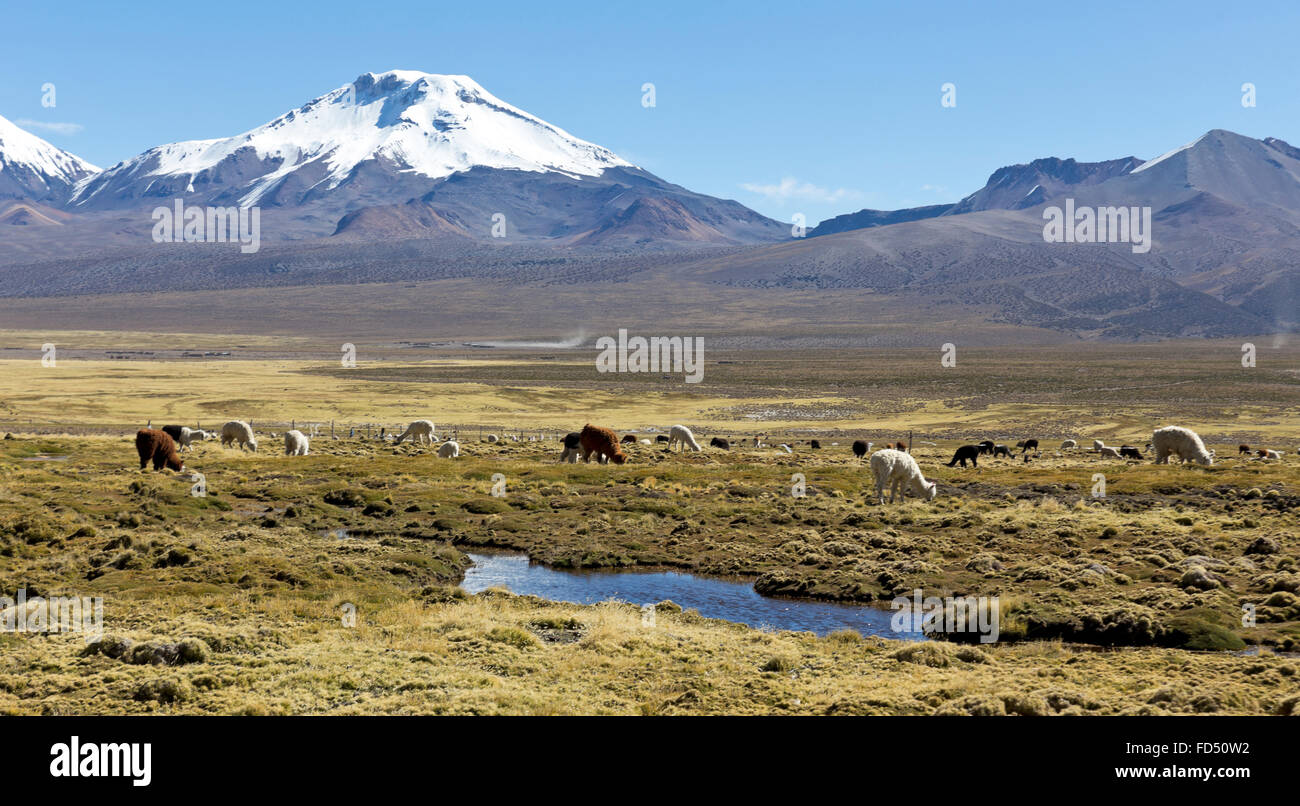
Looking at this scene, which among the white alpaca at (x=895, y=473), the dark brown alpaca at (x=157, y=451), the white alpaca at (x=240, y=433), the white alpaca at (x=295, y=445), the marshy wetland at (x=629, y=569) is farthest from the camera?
the white alpaca at (x=240, y=433)

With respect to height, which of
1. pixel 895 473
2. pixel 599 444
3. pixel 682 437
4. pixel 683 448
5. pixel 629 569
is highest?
pixel 599 444

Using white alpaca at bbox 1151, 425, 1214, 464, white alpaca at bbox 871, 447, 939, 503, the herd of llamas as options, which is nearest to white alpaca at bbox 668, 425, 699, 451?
the herd of llamas

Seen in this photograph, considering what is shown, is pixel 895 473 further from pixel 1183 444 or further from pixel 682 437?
pixel 682 437

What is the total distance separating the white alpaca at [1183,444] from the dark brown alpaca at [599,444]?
72.9 feet

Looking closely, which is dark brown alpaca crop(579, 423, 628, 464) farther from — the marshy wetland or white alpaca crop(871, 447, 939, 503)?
white alpaca crop(871, 447, 939, 503)

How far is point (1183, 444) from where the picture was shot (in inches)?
1686

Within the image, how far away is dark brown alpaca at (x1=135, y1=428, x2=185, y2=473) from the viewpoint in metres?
38.2

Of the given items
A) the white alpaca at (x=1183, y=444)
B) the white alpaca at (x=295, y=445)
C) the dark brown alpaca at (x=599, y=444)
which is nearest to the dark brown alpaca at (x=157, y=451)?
the white alpaca at (x=295, y=445)

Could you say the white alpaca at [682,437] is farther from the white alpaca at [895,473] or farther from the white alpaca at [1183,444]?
the white alpaca at [1183,444]

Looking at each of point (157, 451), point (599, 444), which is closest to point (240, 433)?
point (157, 451)

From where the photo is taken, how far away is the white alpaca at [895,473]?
104 ft

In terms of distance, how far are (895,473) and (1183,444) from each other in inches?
708

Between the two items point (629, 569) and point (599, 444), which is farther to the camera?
point (599, 444)
